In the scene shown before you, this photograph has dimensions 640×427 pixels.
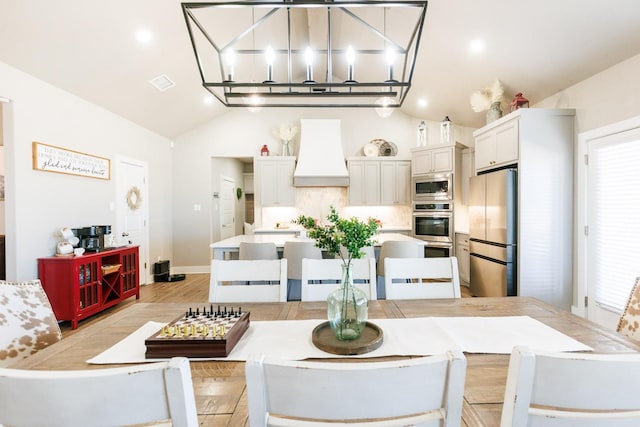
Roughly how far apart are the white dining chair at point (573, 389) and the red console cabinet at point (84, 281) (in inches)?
149

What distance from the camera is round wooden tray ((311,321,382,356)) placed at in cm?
99

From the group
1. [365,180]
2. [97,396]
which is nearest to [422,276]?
[97,396]

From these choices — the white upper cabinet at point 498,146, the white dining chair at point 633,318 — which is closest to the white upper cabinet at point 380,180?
the white upper cabinet at point 498,146

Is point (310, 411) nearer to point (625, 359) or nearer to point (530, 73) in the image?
point (625, 359)

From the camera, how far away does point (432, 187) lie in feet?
16.2

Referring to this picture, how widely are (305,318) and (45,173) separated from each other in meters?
3.40

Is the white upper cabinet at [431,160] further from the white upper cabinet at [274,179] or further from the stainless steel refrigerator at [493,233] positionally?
the white upper cabinet at [274,179]

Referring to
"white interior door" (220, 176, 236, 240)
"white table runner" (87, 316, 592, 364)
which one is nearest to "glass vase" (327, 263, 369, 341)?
"white table runner" (87, 316, 592, 364)

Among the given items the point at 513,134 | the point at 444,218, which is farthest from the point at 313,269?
the point at 444,218

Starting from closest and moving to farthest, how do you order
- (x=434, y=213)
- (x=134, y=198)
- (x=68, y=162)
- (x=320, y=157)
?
(x=68, y=162), (x=134, y=198), (x=434, y=213), (x=320, y=157)

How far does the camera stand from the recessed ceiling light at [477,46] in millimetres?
3100

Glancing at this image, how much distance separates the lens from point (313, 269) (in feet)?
5.64

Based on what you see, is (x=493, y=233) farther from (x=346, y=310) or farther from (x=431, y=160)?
(x=346, y=310)

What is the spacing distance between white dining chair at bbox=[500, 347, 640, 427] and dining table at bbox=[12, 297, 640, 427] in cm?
16
